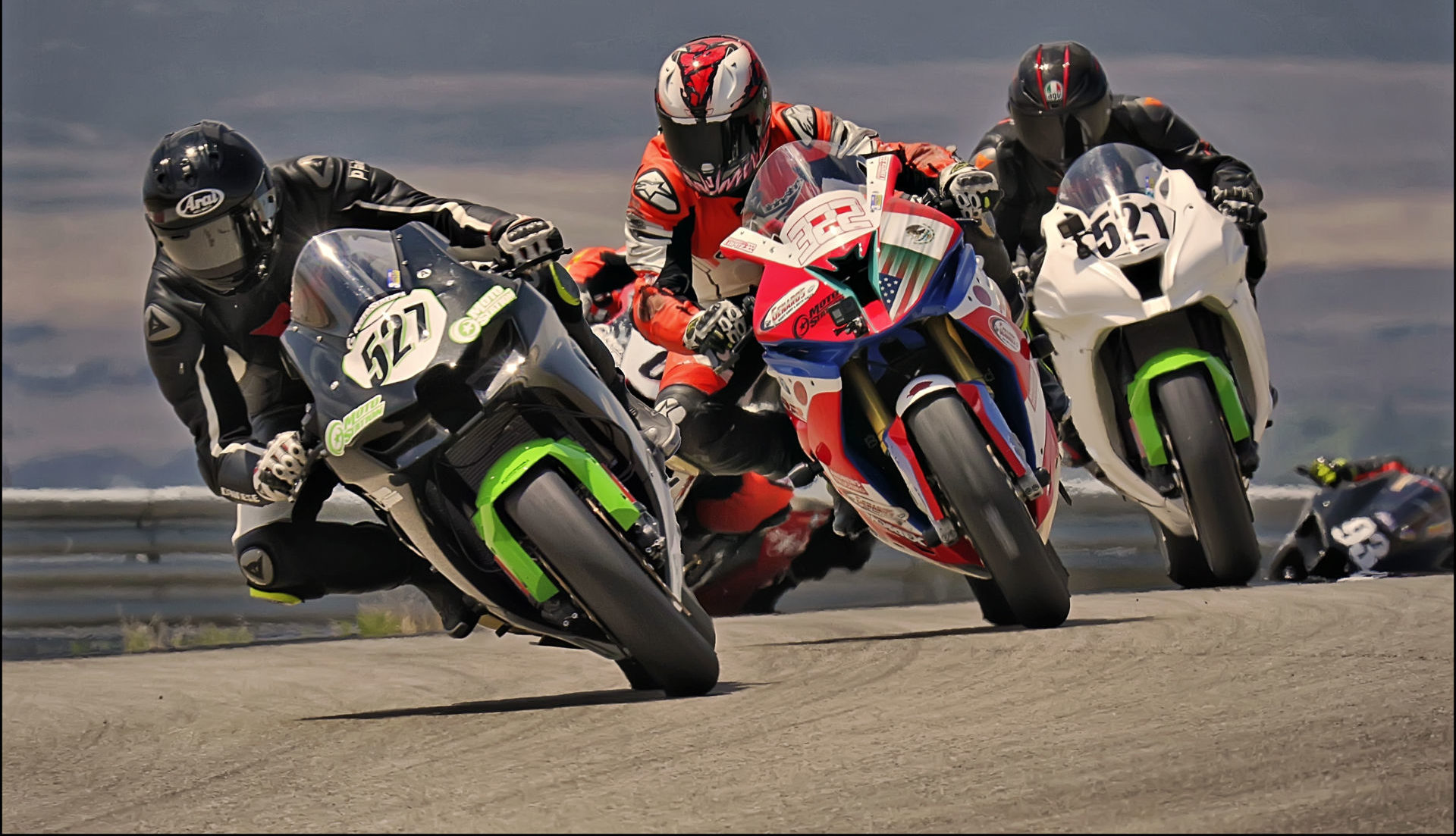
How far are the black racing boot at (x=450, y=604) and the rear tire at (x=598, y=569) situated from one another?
69 centimetres

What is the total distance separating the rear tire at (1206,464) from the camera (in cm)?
630

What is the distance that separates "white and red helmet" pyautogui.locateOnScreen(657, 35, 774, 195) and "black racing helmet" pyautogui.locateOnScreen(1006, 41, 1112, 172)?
154 cm

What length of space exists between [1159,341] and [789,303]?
145 cm

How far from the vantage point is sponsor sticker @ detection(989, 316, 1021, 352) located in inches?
232

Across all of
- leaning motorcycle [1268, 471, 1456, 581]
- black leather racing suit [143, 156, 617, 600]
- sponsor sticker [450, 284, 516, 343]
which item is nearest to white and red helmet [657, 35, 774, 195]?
black leather racing suit [143, 156, 617, 600]

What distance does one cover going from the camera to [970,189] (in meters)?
6.27

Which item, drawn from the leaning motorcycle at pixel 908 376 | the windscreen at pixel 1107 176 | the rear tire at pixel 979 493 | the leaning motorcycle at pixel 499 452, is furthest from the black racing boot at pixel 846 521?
the leaning motorcycle at pixel 499 452

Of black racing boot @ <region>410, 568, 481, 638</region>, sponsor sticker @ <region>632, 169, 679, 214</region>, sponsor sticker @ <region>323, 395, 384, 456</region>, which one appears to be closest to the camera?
sponsor sticker @ <region>323, 395, 384, 456</region>

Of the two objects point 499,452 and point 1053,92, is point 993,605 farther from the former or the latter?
point 1053,92

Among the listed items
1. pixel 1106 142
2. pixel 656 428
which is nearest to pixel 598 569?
pixel 656 428

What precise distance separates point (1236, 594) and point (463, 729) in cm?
305

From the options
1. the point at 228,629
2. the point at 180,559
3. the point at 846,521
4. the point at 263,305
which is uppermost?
the point at 263,305

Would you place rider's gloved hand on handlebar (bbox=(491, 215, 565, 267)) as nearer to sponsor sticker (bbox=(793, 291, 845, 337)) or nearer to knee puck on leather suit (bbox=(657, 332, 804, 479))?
sponsor sticker (bbox=(793, 291, 845, 337))

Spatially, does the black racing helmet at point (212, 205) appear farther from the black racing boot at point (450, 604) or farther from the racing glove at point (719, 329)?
the racing glove at point (719, 329)
